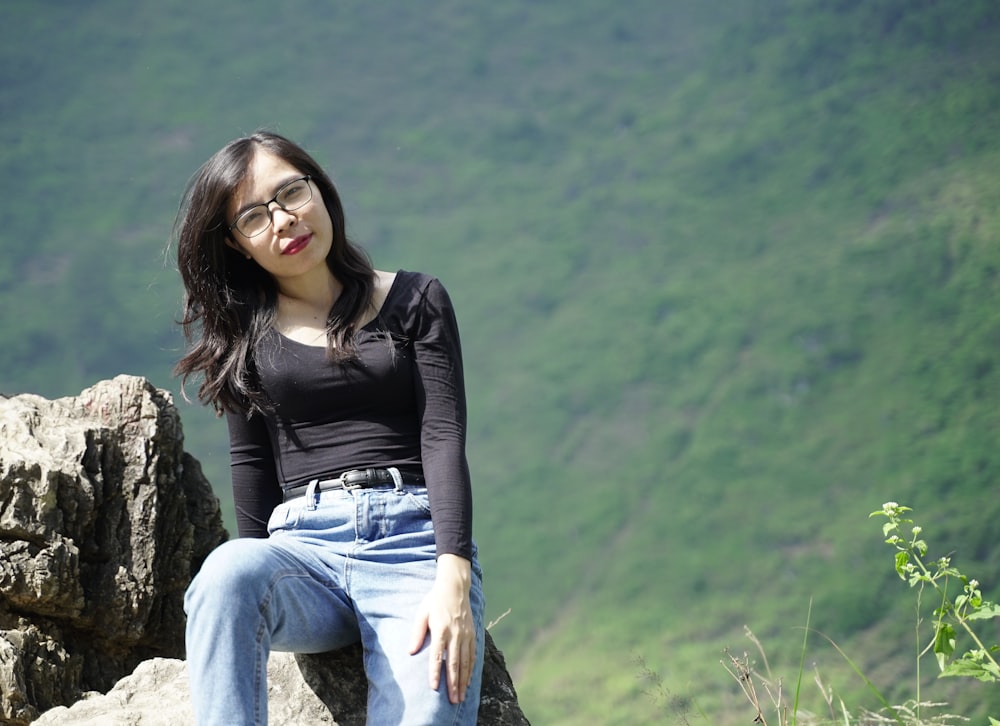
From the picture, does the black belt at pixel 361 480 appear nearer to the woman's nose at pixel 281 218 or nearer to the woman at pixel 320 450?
the woman at pixel 320 450

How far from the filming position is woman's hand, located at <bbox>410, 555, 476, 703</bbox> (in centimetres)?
157

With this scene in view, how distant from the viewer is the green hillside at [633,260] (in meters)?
6.76

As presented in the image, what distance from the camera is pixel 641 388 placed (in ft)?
25.1

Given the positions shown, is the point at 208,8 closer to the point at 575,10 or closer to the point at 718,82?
the point at 575,10

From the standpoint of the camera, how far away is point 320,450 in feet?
5.99

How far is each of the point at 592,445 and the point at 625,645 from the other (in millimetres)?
1388

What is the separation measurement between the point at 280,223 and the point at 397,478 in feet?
1.49

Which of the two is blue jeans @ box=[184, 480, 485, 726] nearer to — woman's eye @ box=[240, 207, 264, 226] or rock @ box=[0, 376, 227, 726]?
woman's eye @ box=[240, 207, 264, 226]

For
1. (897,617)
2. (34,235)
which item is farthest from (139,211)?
(897,617)

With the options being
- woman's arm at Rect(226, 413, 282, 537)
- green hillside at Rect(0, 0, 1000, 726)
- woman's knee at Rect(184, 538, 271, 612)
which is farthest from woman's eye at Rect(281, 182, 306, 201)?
green hillside at Rect(0, 0, 1000, 726)

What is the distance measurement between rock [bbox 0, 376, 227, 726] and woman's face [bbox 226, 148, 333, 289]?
845mm

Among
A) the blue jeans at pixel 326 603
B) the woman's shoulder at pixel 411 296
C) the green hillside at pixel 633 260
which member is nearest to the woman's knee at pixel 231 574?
the blue jeans at pixel 326 603

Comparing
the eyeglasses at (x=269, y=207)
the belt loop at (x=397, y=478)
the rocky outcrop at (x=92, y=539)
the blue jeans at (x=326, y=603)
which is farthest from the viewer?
the rocky outcrop at (x=92, y=539)

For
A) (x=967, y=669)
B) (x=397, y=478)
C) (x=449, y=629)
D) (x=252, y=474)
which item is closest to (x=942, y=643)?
(x=967, y=669)
